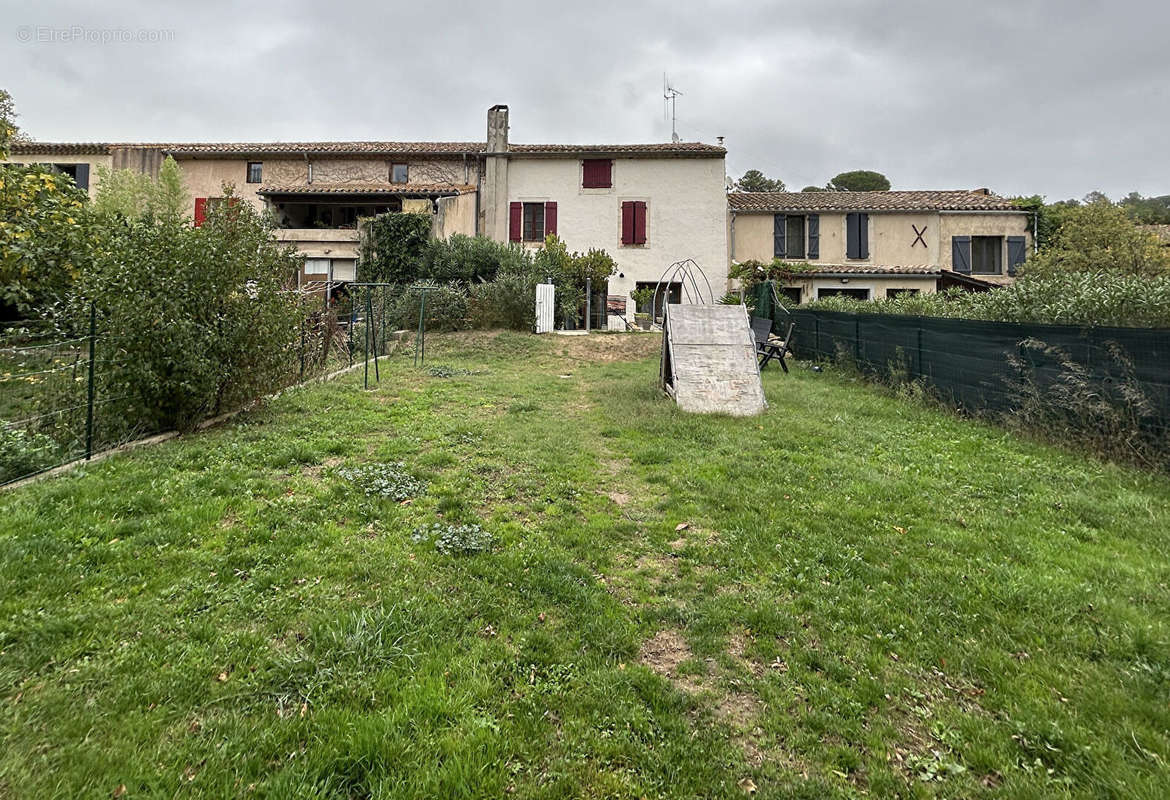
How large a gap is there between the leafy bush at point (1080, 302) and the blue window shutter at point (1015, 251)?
16.8 meters

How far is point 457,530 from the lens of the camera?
3691 millimetres

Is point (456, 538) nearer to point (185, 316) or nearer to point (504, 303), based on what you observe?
point (185, 316)

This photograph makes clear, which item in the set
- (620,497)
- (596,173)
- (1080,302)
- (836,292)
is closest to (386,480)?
(620,497)

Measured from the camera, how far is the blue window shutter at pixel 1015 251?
22312mm

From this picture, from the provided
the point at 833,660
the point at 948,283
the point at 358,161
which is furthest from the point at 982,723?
the point at 358,161

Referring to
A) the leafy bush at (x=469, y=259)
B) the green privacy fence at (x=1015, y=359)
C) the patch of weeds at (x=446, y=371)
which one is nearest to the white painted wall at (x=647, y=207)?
the leafy bush at (x=469, y=259)

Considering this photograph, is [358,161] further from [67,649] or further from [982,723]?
[982,723]

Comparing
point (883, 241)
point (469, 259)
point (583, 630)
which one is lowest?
point (583, 630)

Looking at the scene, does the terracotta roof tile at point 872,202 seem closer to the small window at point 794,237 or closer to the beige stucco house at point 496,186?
the small window at point 794,237

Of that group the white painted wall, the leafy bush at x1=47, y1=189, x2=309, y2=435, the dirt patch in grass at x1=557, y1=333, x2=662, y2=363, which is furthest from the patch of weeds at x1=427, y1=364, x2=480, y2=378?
the white painted wall

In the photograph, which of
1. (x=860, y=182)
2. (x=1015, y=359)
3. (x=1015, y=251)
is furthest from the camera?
(x=860, y=182)

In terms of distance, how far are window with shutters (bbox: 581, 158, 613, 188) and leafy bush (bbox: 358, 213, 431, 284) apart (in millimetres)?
6936

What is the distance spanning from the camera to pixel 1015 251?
73.6 feet

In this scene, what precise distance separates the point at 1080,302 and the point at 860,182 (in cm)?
4243
